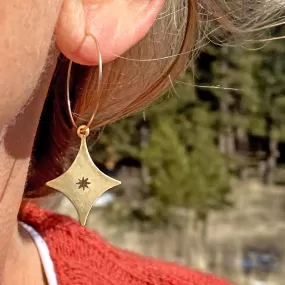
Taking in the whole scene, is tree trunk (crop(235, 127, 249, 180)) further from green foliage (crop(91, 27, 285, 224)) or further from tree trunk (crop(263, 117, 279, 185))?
tree trunk (crop(263, 117, 279, 185))

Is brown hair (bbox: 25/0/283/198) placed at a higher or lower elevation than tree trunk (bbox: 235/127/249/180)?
lower

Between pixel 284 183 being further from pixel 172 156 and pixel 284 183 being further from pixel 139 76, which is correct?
pixel 139 76

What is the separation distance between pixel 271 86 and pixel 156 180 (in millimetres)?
1609

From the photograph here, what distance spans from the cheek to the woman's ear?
0.08ft

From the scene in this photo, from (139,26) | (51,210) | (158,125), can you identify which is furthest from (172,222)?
(139,26)

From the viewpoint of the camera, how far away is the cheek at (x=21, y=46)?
76 centimetres

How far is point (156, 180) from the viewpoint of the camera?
5.01 m

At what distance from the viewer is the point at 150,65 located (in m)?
1.04

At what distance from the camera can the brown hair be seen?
1.01m

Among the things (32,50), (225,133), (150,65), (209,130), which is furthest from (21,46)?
(225,133)

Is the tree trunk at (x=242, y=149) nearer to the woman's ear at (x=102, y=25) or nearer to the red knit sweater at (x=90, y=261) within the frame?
the red knit sweater at (x=90, y=261)

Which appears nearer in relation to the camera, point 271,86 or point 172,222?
point 172,222

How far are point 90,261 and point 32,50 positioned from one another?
47 cm

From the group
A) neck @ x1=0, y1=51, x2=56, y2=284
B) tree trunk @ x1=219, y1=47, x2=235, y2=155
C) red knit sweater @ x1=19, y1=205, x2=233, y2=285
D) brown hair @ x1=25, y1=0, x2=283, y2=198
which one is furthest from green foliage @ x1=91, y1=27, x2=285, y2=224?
neck @ x1=0, y1=51, x2=56, y2=284
